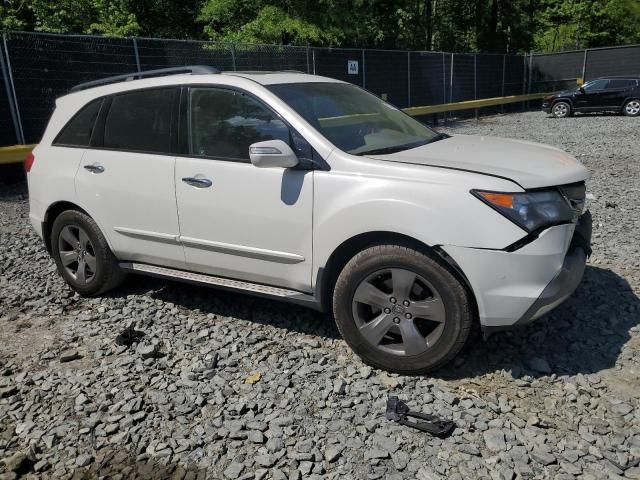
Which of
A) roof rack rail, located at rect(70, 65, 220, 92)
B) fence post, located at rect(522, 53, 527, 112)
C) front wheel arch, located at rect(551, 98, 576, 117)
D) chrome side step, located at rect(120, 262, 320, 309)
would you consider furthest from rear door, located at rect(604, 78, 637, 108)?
chrome side step, located at rect(120, 262, 320, 309)

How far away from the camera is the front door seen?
3482 mm

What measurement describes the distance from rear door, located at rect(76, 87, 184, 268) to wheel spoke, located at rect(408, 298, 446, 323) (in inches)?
70.4

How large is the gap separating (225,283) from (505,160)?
2.03 metres

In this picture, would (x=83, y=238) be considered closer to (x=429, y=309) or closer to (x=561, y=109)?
(x=429, y=309)

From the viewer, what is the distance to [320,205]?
3.36m

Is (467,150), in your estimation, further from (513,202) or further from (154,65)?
(154,65)

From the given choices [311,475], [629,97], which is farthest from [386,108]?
[629,97]

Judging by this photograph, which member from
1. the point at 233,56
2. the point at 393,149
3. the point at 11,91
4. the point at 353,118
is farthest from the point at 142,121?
the point at 233,56

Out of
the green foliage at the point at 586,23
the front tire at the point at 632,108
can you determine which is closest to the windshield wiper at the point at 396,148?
the front tire at the point at 632,108

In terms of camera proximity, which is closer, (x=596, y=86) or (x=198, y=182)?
(x=198, y=182)

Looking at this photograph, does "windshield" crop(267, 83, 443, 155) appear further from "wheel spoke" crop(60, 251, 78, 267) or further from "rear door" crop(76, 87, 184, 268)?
"wheel spoke" crop(60, 251, 78, 267)

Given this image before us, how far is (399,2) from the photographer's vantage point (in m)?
28.0

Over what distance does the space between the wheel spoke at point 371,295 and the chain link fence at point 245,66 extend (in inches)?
342

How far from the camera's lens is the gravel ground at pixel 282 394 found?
2699mm
